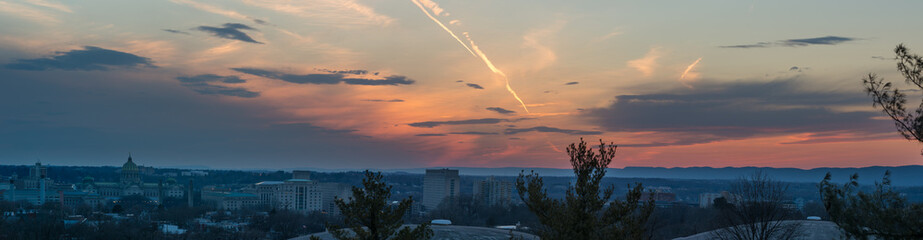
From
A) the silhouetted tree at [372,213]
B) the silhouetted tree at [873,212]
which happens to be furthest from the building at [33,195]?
the silhouetted tree at [873,212]

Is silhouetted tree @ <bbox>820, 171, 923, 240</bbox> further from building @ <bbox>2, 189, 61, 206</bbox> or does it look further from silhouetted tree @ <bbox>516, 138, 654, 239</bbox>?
building @ <bbox>2, 189, 61, 206</bbox>

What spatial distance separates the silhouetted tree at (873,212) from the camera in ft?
39.9

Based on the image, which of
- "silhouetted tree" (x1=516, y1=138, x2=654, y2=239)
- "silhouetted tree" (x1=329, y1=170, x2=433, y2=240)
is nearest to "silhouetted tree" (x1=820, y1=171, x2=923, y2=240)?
"silhouetted tree" (x1=516, y1=138, x2=654, y2=239)

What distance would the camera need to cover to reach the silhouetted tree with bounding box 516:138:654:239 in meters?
14.7

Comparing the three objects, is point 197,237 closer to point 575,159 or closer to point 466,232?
point 466,232

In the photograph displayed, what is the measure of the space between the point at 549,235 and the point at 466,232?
76.0ft

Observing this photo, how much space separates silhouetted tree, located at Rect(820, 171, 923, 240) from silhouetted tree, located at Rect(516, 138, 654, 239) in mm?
3529

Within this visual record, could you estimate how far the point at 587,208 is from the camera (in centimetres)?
1567

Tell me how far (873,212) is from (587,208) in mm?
5320

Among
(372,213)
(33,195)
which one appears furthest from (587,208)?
(33,195)

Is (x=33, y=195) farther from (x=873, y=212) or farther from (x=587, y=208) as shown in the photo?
(x=873, y=212)

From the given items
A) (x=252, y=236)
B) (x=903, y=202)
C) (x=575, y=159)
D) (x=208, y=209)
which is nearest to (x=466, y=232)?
(x=575, y=159)

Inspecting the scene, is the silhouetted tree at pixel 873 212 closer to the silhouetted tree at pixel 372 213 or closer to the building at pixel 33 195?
the silhouetted tree at pixel 372 213

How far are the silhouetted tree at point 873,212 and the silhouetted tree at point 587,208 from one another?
3529 millimetres
